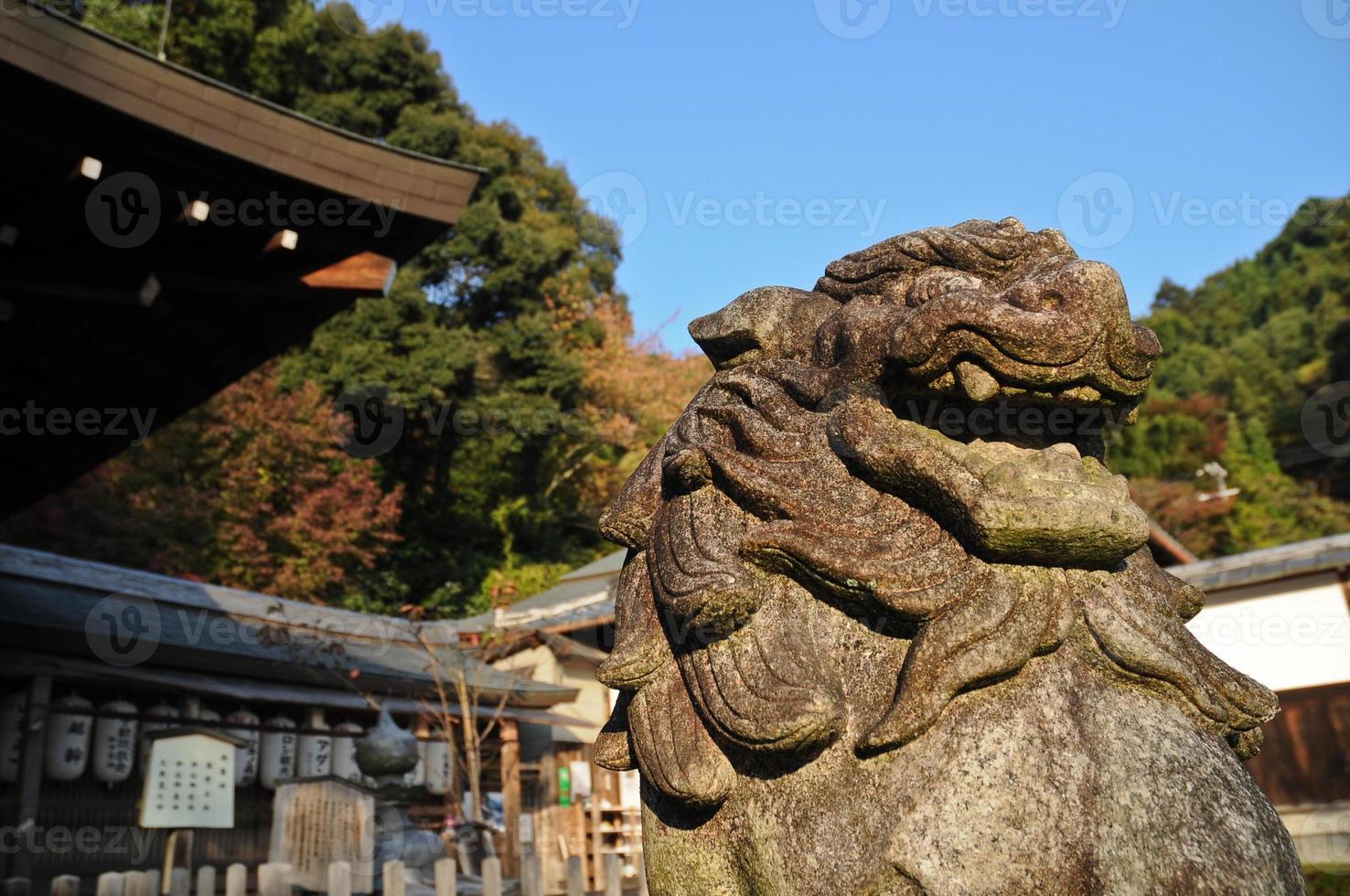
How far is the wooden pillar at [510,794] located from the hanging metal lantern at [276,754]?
2.37 meters

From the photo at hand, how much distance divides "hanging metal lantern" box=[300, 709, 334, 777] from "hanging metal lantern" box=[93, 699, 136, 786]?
1872 mm

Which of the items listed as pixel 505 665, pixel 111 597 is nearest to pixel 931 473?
pixel 111 597

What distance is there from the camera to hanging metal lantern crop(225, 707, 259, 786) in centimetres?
1003

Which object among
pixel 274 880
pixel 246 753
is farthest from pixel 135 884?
pixel 246 753

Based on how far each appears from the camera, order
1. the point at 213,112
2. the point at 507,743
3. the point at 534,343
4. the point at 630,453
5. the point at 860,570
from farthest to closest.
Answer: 1. the point at 630,453
2. the point at 534,343
3. the point at 507,743
4. the point at 213,112
5. the point at 860,570

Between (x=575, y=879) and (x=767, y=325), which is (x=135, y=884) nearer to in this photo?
(x=575, y=879)

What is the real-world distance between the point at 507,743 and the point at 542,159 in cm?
1798

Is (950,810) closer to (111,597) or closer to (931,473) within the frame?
(931,473)

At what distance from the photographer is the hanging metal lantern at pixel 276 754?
1027 cm

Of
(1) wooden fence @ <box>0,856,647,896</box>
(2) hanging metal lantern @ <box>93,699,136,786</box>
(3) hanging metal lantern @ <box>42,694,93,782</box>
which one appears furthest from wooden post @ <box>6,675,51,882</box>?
(1) wooden fence @ <box>0,856,647,896</box>

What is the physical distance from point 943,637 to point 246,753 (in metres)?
9.97

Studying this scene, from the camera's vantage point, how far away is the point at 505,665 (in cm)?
1533

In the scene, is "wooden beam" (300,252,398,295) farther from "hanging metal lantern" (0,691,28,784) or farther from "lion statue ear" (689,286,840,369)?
"hanging metal lantern" (0,691,28,784)

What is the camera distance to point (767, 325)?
2.37 meters
